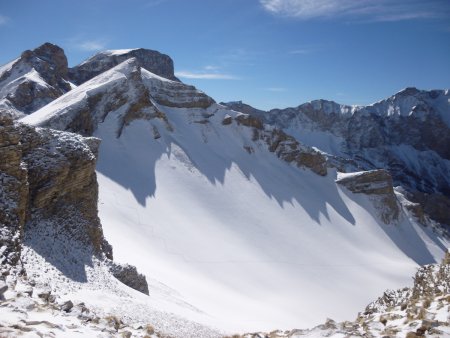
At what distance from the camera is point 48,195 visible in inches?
819

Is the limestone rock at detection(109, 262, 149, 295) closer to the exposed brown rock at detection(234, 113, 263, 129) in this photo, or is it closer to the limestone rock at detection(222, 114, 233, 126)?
the limestone rock at detection(222, 114, 233, 126)

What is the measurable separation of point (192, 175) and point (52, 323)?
49589mm

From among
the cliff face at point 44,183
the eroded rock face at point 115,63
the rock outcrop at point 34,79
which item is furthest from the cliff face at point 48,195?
the eroded rock face at point 115,63

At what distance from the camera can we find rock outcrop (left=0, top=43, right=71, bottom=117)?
6631 cm

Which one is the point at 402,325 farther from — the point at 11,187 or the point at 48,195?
the point at 48,195

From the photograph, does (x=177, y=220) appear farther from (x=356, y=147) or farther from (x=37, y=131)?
(x=356, y=147)

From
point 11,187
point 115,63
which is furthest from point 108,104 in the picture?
point 115,63

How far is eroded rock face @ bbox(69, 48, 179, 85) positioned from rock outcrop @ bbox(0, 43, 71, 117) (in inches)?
307

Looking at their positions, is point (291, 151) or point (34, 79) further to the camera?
point (291, 151)

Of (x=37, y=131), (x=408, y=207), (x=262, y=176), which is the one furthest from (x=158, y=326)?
(x=408, y=207)

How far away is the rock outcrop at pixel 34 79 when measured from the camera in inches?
2611

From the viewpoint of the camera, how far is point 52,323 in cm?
873

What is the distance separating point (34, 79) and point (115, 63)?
41333mm

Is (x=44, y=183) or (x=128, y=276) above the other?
(x=44, y=183)
